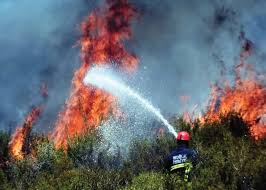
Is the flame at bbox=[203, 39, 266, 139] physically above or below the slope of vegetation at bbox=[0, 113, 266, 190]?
above

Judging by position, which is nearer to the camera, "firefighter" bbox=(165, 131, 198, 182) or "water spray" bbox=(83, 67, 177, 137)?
"firefighter" bbox=(165, 131, 198, 182)

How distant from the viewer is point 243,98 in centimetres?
3569

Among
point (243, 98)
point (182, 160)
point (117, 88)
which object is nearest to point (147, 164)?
point (182, 160)

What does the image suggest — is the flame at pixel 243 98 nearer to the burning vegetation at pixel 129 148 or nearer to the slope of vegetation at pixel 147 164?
the burning vegetation at pixel 129 148

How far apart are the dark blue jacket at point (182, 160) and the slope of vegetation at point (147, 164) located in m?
0.26

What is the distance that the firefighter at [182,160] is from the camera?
40.5 feet

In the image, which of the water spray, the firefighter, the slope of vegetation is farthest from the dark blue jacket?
the water spray

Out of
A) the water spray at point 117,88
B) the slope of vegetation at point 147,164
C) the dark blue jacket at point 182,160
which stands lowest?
the dark blue jacket at point 182,160

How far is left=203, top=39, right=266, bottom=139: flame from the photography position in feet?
109

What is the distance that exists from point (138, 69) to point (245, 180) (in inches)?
1346

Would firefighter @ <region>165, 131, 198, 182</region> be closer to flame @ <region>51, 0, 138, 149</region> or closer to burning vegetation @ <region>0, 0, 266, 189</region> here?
burning vegetation @ <region>0, 0, 266, 189</region>

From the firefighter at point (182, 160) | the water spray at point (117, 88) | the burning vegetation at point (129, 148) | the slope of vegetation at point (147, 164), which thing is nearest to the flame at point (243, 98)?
the burning vegetation at point (129, 148)

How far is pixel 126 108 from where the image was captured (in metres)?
41.9

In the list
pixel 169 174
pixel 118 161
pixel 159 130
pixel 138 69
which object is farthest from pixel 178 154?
pixel 138 69
